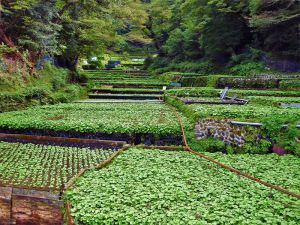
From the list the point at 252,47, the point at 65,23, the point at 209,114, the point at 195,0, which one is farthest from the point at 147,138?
the point at 195,0

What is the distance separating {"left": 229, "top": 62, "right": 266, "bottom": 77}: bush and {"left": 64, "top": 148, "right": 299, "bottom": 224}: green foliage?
1538 centimetres

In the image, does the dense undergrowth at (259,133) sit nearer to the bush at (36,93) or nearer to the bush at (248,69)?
the bush at (36,93)

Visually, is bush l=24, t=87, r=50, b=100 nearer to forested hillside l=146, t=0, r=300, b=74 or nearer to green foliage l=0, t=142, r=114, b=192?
green foliage l=0, t=142, r=114, b=192

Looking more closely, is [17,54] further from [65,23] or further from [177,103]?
[177,103]

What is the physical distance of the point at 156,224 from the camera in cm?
439

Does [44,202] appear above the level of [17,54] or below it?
below

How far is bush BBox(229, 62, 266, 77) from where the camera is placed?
2168cm

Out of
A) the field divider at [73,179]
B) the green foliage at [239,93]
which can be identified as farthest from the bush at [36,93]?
the field divider at [73,179]

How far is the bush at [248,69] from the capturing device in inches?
853

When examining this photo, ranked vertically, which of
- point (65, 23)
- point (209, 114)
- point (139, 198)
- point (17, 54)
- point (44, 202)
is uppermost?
point (65, 23)

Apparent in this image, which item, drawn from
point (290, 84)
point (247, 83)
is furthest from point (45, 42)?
point (290, 84)

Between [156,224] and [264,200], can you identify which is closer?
[156,224]

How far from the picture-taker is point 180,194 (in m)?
5.37

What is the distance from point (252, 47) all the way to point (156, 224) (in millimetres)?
23484
